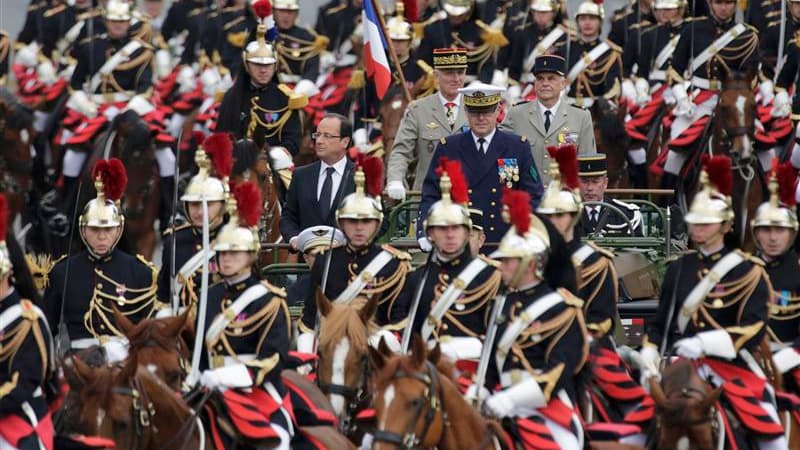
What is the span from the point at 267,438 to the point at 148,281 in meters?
2.73

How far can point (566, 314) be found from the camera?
14.1m

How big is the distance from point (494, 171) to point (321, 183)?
167 centimetres

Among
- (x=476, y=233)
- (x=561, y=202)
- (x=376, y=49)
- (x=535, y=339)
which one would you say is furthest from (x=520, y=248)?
(x=376, y=49)

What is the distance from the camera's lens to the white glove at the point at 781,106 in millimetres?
23531

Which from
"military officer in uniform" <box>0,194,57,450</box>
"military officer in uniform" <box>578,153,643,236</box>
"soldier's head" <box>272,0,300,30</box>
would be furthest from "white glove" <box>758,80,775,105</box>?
"military officer in uniform" <box>0,194,57,450</box>

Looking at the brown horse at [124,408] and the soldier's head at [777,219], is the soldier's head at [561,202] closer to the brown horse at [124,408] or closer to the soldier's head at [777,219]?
the soldier's head at [777,219]

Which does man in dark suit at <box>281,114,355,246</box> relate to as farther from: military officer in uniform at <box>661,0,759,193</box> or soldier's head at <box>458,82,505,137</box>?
military officer in uniform at <box>661,0,759,193</box>

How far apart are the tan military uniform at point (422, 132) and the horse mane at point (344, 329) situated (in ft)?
15.9

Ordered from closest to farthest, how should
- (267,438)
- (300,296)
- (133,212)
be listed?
(267,438)
(300,296)
(133,212)

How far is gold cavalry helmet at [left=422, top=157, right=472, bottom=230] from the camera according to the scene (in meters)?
14.9

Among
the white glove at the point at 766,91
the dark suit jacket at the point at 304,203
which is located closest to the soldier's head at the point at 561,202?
the dark suit jacket at the point at 304,203

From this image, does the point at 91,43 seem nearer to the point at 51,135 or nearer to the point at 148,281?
the point at 51,135

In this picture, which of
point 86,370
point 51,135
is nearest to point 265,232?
point 86,370

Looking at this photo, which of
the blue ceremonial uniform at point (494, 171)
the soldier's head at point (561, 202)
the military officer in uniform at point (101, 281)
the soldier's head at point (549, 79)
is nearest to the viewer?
the soldier's head at point (561, 202)
